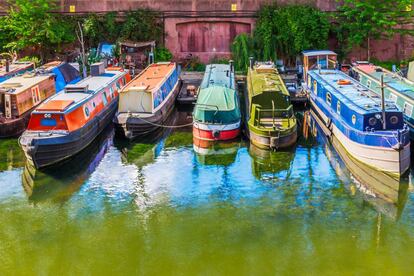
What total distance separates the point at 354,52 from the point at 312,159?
53.0ft

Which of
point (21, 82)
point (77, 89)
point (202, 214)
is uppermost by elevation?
point (21, 82)

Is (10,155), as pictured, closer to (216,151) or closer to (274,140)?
(216,151)

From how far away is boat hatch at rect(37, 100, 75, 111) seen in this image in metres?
21.0

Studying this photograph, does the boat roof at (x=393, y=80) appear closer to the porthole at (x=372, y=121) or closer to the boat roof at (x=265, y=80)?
the porthole at (x=372, y=121)

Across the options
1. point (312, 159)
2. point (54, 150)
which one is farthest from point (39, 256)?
point (312, 159)

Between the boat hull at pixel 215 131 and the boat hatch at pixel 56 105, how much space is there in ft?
16.1

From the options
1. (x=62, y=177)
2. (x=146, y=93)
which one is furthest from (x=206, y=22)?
(x=62, y=177)

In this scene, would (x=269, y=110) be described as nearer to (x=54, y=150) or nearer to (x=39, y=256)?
(x=54, y=150)

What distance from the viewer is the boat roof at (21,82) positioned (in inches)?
945

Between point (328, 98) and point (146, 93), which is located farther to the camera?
point (328, 98)

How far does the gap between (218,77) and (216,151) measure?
6342mm

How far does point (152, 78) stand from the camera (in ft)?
87.6

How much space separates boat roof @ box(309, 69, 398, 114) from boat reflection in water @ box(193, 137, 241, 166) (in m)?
4.50

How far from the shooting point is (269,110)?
22.3 m
